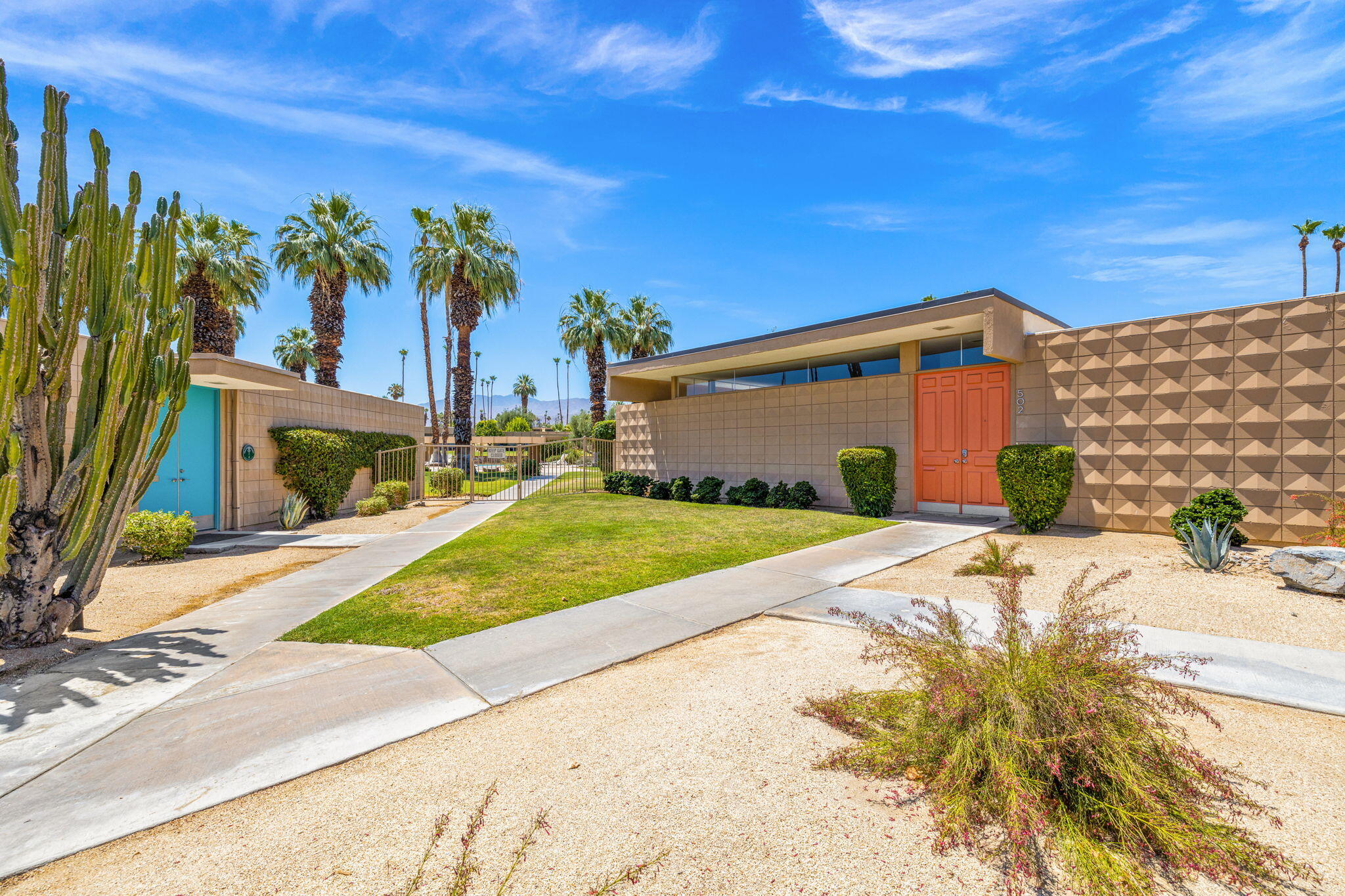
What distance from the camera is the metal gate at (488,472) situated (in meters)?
17.9

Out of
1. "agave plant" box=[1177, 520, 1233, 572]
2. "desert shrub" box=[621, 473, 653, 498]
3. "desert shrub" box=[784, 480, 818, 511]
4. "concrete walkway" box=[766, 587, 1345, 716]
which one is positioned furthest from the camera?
"desert shrub" box=[621, 473, 653, 498]

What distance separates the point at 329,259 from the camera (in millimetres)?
22141

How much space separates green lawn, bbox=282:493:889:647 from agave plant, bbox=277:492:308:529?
13.7ft

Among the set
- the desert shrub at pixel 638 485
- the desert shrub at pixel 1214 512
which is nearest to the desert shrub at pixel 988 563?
the desert shrub at pixel 1214 512

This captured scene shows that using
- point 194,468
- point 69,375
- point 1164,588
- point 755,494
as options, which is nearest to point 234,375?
point 194,468

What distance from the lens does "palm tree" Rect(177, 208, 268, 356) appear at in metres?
19.6

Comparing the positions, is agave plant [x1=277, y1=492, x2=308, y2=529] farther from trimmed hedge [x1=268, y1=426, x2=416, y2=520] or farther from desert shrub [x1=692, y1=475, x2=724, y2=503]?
desert shrub [x1=692, y1=475, x2=724, y2=503]

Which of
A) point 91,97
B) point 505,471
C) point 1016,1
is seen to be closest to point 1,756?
point 91,97

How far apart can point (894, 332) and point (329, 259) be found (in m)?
21.3

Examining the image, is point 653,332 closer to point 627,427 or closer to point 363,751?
point 627,427

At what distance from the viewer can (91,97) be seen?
5.79m

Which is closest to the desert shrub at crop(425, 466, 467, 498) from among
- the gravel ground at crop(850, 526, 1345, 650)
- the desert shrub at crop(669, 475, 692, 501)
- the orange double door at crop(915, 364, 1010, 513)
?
the desert shrub at crop(669, 475, 692, 501)

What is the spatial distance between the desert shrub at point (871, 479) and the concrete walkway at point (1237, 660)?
7.10 meters

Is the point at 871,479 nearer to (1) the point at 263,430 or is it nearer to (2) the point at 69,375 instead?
(2) the point at 69,375
